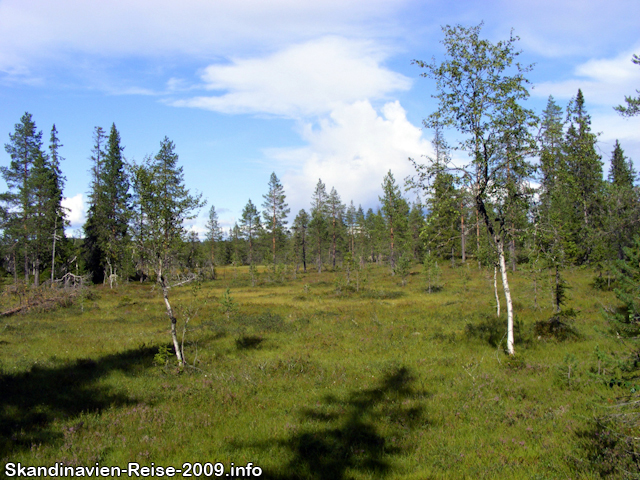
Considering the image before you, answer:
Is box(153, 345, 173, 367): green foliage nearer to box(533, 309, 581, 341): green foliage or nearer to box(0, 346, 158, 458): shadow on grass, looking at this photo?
box(0, 346, 158, 458): shadow on grass

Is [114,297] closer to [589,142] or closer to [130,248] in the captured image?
[130,248]

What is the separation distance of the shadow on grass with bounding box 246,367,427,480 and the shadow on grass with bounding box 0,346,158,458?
462cm

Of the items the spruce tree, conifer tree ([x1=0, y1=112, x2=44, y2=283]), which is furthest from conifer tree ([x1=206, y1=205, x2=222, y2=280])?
conifer tree ([x1=0, y1=112, x2=44, y2=283])

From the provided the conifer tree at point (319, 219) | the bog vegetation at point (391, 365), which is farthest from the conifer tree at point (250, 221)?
the bog vegetation at point (391, 365)

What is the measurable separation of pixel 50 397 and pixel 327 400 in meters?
7.11

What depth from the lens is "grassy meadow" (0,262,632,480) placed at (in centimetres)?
617

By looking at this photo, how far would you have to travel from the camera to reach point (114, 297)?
3494 cm

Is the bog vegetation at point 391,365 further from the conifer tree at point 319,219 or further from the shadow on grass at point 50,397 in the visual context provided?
the conifer tree at point 319,219

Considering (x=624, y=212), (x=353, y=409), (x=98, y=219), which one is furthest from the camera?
(x=98, y=219)

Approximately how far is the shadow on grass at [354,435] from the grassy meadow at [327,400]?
0.12ft

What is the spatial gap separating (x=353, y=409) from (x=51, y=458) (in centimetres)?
583

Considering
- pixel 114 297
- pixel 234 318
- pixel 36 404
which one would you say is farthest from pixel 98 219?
pixel 36 404

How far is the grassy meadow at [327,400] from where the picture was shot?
617cm

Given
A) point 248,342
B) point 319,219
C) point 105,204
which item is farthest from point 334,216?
point 248,342
